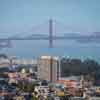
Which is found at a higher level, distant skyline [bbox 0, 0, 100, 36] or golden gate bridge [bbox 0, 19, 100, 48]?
distant skyline [bbox 0, 0, 100, 36]

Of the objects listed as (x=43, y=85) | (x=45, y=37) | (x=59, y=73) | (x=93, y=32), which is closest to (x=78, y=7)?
(x=93, y=32)

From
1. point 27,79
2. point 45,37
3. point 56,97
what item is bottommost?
point 56,97

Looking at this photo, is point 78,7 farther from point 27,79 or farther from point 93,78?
point 27,79

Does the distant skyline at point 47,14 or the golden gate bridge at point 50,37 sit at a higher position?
the distant skyline at point 47,14

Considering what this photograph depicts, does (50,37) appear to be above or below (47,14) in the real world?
below

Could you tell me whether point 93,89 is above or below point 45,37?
below

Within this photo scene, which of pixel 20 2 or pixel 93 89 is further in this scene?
pixel 20 2
